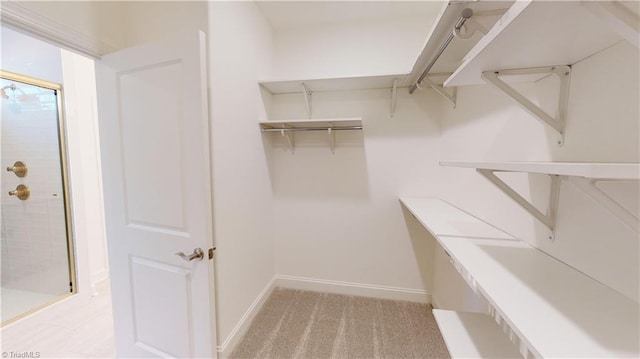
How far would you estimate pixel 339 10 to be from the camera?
1972 mm

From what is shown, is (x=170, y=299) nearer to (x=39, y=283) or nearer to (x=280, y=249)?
(x=280, y=249)

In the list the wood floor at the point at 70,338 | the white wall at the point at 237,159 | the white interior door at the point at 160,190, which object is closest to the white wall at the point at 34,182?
the wood floor at the point at 70,338

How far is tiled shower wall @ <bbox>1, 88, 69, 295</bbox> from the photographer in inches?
81.7

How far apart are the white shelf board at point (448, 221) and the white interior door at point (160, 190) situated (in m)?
1.23

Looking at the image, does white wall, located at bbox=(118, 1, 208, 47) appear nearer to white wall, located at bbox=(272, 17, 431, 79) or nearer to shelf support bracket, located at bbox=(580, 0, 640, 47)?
white wall, located at bbox=(272, 17, 431, 79)

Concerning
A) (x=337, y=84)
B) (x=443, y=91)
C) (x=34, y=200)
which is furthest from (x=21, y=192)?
(x=443, y=91)

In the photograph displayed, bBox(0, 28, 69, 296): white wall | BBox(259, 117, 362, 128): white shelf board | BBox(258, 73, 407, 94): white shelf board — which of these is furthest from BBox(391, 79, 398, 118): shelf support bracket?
BBox(0, 28, 69, 296): white wall

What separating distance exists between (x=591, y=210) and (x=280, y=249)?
86.7 inches

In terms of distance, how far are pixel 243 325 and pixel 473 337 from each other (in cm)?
153

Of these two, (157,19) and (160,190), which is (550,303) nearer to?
(160,190)

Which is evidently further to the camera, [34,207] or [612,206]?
[34,207]

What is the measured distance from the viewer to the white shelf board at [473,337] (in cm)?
85

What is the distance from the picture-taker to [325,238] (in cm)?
234

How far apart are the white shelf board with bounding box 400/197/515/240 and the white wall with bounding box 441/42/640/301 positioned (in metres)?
0.08
